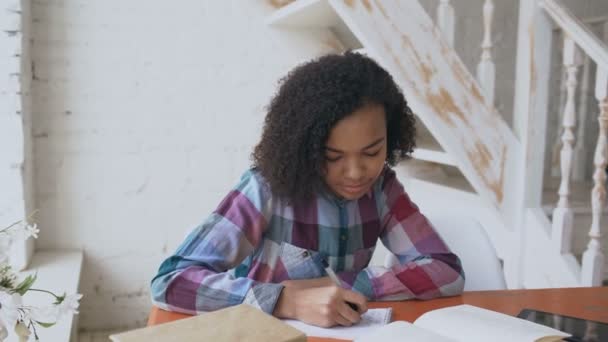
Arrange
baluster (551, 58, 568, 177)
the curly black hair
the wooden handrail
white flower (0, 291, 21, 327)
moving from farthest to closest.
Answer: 1. baluster (551, 58, 568, 177)
2. the wooden handrail
3. the curly black hair
4. white flower (0, 291, 21, 327)

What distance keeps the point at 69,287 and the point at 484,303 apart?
1.36 meters

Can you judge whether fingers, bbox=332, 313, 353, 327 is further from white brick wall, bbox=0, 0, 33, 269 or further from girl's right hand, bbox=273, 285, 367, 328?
white brick wall, bbox=0, 0, 33, 269

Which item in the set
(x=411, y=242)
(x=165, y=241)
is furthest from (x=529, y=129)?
(x=165, y=241)

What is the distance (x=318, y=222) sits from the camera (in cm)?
119

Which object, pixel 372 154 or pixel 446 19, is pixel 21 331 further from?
Result: pixel 446 19

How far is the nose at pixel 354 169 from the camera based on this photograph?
103 cm

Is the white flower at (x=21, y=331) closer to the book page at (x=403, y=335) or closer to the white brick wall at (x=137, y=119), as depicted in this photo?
the book page at (x=403, y=335)

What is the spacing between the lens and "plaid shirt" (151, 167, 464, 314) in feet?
3.18

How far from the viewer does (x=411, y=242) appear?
122 cm

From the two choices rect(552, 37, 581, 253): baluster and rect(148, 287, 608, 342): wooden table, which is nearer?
rect(148, 287, 608, 342): wooden table

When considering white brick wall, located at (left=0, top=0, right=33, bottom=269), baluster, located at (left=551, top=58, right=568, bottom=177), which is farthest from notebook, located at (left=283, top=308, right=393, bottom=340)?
baluster, located at (left=551, top=58, right=568, bottom=177)

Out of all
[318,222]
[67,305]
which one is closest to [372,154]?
[318,222]

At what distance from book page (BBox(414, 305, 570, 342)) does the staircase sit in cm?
116

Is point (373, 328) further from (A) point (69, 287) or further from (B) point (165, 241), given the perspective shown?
(B) point (165, 241)
